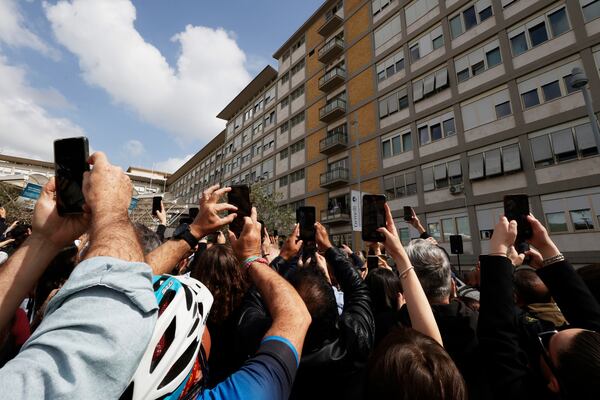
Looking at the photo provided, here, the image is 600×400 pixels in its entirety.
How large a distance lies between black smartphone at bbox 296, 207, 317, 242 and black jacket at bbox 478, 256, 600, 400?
5.59ft

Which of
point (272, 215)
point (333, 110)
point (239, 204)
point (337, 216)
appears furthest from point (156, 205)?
point (333, 110)

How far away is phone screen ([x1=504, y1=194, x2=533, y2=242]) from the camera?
2.24 m

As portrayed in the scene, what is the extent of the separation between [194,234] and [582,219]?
17.4 metres

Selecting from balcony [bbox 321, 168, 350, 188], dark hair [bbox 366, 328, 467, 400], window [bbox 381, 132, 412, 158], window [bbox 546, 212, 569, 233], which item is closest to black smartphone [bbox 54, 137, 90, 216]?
dark hair [bbox 366, 328, 467, 400]

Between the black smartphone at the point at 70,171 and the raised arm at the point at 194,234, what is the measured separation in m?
0.50

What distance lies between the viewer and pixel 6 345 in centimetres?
143

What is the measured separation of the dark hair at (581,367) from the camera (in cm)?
110

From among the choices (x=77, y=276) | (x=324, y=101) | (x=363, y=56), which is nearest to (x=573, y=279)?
(x=77, y=276)

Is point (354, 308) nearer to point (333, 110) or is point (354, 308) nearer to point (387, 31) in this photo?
point (333, 110)

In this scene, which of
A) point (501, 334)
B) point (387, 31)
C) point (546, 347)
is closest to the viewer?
point (546, 347)

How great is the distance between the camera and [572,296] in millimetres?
1711

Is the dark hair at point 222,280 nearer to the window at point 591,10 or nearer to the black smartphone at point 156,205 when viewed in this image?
the black smartphone at point 156,205

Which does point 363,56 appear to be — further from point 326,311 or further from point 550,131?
point 326,311

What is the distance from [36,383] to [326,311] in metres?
1.29
